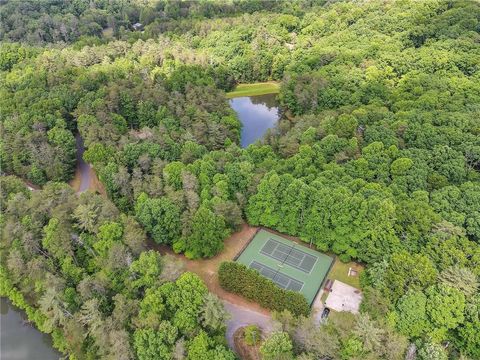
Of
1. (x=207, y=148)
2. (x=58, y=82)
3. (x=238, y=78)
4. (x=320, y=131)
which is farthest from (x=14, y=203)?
(x=238, y=78)

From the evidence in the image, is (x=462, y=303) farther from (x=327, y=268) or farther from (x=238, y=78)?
(x=238, y=78)

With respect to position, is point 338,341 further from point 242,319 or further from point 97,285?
point 97,285

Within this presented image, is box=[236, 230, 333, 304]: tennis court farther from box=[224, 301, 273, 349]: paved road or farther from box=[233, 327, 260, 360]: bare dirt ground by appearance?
box=[233, 327, 260, 360]: bare dirt ground

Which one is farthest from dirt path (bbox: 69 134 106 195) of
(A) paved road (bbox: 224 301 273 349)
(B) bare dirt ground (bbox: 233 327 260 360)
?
(B) bare dirt ground (bbox: 233 327 260 360)

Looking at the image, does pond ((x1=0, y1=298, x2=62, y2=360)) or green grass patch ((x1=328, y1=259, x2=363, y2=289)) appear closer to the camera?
pond ((x1=0, y1=298, x2=62, y2=360))

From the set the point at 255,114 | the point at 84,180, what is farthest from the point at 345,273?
the point at 255,114

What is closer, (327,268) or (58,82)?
(327,268)

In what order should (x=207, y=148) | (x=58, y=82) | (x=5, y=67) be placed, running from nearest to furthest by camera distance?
(x=207, y=148) → (x=58, y=82) → (x=5, y=67)
